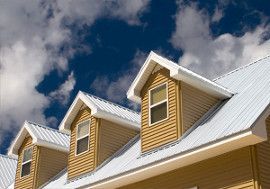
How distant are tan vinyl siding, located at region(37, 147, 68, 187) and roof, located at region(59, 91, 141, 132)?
2.69 metres

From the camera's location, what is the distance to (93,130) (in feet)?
68.4

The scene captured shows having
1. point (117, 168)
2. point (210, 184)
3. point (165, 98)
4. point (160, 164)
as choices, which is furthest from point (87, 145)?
point (210, 184)

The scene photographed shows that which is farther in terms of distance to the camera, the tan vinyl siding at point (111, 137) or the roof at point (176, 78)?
the tan vinyl siding at point (111, 137)

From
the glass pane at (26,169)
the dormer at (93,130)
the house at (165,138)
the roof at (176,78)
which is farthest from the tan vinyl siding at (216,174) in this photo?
the glass pane at (26,169)

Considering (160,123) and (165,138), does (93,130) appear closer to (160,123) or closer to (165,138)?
(160,123)

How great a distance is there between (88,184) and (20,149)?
337 inches

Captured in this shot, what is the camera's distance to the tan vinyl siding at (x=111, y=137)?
20656 mm

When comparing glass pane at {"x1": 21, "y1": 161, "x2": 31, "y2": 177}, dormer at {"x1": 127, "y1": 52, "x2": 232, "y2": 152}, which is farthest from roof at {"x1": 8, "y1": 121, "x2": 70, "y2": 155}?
dormer at {"x1": 127, "y1": 52, "x2": 232, "y2": 152}

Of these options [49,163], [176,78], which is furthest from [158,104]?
[49,163]

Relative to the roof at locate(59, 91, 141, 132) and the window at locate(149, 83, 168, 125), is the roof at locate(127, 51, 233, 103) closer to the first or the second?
the window at locate(149, 83, 168, 125)

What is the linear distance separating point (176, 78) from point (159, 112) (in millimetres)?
1460

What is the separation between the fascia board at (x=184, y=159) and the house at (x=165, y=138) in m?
0.03

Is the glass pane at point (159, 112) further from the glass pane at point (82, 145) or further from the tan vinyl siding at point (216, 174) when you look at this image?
the glass pane at point (82, 145)

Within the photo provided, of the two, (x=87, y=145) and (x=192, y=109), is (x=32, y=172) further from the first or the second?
(x=192, y=109)
